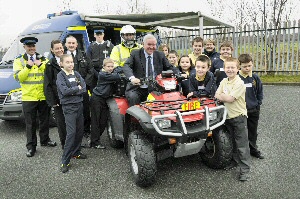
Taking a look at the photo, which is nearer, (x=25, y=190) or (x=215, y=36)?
(x=25, y=190)

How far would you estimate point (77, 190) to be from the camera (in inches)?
153

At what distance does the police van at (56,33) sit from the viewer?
6.33 m

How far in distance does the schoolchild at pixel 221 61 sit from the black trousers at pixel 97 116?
2.04 metres

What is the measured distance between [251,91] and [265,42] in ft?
28.4

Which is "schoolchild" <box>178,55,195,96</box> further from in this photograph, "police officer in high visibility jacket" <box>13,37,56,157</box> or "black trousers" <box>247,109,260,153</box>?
"police officer in high visibility jacket" <box>13,37,56,157</box>

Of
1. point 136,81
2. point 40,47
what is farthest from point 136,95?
point 40,47

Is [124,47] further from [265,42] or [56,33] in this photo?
[265,42]

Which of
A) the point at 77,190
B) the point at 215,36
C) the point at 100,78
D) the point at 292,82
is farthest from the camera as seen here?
the point at 215,36

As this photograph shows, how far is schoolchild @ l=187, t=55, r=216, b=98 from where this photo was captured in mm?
4316

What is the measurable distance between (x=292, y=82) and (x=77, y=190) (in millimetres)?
9527

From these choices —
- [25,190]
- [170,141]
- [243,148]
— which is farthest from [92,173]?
[243,148]

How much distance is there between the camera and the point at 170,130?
3.59 metres

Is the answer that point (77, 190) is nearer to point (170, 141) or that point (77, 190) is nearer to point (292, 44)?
point (170, 141)

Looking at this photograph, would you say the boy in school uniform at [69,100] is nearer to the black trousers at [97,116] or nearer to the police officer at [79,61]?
the black trousers at [97,116]
